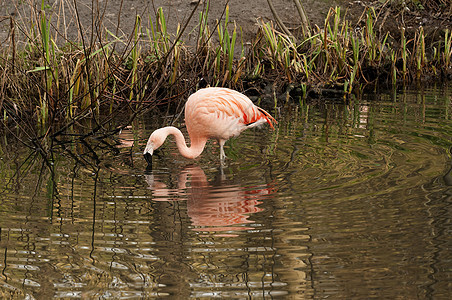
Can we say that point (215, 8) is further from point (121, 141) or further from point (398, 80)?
point (121, 141)

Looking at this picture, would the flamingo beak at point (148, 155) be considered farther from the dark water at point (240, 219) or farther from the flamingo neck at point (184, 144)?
the flamingo neck at point (184, 144)

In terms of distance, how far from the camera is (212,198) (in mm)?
4941

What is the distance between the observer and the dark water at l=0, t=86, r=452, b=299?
338cm

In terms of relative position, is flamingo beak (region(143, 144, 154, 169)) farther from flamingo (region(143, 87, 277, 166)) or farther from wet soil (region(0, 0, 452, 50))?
wet soil (region(0, 0, 452, 50))

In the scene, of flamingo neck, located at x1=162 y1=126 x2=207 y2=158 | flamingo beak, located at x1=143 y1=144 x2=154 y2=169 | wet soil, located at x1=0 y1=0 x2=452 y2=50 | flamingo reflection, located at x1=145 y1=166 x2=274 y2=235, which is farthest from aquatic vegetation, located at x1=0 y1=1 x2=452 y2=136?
flamingo reflection, located at x1=145 y1=166 x2=274 y2=235

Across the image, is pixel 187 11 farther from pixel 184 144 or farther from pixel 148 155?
pixel 148 155

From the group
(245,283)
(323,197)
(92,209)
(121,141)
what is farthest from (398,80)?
(245,283)

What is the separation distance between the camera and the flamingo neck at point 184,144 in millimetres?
6066

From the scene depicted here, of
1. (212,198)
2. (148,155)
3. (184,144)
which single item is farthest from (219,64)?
(212,198)

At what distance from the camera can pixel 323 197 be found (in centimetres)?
475

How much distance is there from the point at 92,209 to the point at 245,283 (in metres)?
1.68

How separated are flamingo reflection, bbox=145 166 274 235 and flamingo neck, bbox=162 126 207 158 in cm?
37

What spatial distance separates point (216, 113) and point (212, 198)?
145 centimetres

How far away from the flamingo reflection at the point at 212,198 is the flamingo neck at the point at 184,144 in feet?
1.22
